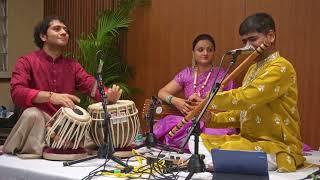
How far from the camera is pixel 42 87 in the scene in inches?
138

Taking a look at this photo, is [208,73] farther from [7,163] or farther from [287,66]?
→ [7,163]

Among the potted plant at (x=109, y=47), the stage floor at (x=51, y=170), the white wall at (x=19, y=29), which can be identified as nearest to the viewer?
the stage floor at (x=51, y=170)

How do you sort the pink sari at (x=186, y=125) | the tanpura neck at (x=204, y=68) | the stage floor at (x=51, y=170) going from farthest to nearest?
1. the tanpura neck at (x=204, y=68)
2. the pink sari at (x=186, y=125)
3. the stage floor at (x=51, y=170)

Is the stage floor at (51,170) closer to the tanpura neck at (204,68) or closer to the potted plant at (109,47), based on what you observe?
the tanpura neck at (204,68)

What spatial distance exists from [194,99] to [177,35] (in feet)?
5.51

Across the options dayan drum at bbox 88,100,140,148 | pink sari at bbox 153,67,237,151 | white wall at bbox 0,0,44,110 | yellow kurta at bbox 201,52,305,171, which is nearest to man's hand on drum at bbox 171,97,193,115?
pink sari at bbox 153,67,237,151

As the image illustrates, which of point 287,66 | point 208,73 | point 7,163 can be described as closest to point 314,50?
point 208,73

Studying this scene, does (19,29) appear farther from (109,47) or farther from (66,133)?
(66,133)

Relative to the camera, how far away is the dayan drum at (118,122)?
3.20 meters

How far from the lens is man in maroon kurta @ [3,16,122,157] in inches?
128

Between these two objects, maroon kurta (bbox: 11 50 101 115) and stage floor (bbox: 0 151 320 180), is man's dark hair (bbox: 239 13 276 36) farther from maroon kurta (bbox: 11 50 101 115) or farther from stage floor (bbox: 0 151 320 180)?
maroon kurta (bbox: 11 50 101 115)

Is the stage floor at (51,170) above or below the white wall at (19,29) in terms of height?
below

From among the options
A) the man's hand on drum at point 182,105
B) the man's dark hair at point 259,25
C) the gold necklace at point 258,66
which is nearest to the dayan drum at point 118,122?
the man's hand on drum at point 182,105

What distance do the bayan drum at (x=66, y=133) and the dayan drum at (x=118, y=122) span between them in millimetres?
77
